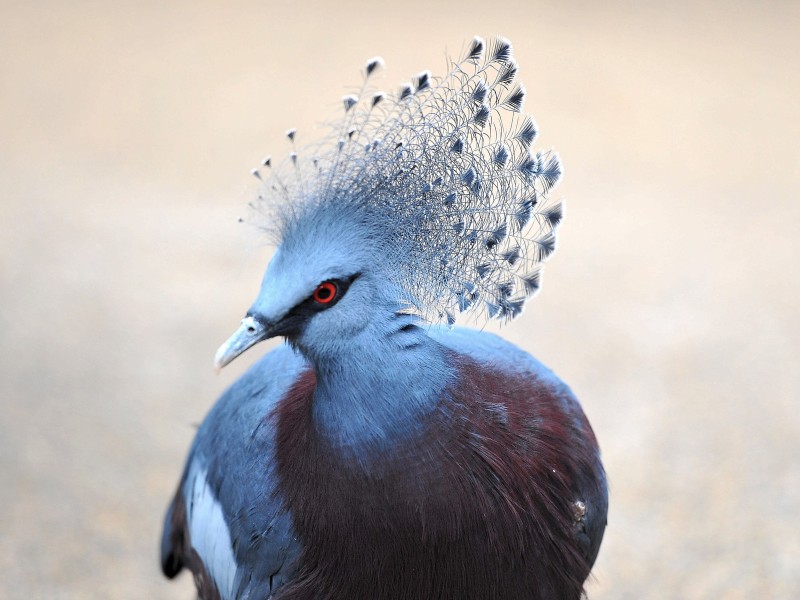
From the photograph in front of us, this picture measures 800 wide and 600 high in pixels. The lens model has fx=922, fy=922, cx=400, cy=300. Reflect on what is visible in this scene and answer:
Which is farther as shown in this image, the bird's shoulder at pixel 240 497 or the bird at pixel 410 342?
the bird's shoulder at pixel 240 497

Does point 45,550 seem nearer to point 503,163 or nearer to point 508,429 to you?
point 508,429

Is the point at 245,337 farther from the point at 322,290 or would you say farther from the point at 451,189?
the point at 451,189

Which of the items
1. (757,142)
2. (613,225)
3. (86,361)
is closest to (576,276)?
(613,225)

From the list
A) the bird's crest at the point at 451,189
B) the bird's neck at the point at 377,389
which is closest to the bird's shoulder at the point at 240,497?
the bird's neck at the point at 377,389

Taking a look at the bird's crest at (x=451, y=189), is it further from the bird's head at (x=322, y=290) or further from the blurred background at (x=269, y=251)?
the blurred background at (x=269, y=251)

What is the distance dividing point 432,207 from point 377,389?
1.04 feet

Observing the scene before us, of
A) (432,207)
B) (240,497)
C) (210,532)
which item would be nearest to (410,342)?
(432,207)

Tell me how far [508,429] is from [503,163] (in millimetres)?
460

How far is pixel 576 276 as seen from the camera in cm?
433

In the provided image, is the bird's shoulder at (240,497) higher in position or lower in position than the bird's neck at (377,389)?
lower

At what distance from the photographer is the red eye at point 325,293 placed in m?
1.47

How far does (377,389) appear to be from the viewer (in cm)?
150

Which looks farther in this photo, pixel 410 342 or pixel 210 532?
pixel 210 532

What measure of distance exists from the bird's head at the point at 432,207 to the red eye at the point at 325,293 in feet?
0.04
